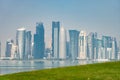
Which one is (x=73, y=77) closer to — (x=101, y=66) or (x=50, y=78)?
(x=50, y=78)

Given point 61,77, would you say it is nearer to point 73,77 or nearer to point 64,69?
point 73,77

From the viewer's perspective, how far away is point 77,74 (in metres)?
23.6

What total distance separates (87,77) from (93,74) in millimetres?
1112

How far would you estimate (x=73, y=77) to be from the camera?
22.6 m

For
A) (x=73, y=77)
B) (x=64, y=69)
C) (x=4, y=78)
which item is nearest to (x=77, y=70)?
(x=64, y=69)

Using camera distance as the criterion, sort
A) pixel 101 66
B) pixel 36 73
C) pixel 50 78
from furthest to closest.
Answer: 1. pixel 101 66
2. pixel 36 73
3. pixel 50 78

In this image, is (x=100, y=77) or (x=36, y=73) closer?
(x=100, y=77)

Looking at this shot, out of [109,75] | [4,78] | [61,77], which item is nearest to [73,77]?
[61,77]

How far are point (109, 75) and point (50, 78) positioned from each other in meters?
3.60

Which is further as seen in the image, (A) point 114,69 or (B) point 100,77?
(A) point 114,69

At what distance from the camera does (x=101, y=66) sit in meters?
26.3

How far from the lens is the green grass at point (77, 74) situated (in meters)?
22.4

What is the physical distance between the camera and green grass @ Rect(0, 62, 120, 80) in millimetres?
22422

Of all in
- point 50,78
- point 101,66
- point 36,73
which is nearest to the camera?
point 50,78
